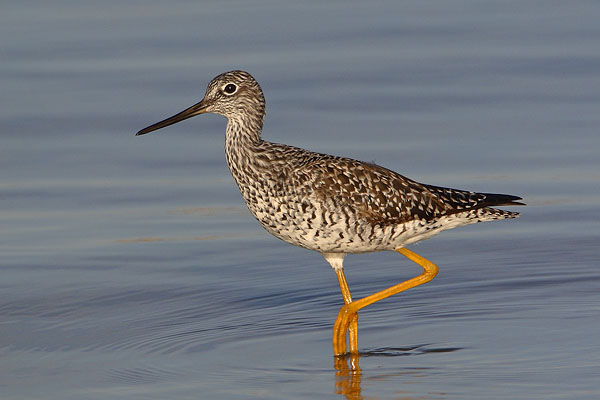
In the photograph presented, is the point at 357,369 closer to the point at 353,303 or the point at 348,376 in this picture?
the point at 348,376

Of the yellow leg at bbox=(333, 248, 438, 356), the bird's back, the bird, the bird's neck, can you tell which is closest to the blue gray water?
the yellow leg at bbox=(333, 248, 438, 356)

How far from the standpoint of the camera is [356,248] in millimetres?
9594

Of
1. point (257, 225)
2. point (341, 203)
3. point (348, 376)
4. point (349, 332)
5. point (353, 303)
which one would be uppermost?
point (341, 203)

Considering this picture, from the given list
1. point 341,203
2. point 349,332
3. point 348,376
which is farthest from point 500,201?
point 348,376

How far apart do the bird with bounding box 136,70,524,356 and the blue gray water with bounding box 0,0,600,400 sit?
580mm

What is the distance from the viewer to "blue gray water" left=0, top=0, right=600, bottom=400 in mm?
8711

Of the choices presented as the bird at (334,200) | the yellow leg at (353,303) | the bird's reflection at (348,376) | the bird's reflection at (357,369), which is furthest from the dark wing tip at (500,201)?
the bird's reflection at (348,376)

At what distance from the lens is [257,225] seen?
12539mm

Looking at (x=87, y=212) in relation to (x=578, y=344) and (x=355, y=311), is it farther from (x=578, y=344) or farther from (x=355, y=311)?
(x=578, y=344)

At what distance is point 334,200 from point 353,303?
87cm

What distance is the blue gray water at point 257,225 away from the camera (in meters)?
8.71

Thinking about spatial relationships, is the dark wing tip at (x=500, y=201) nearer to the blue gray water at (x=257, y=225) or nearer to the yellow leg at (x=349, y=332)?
the blue gray water at (x=257, y=225)

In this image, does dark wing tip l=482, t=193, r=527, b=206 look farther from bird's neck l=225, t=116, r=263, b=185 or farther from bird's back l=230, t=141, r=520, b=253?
bird's neck l=225, t=116, r=263, b=185

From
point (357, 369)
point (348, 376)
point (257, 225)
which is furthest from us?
point (257, 225)
